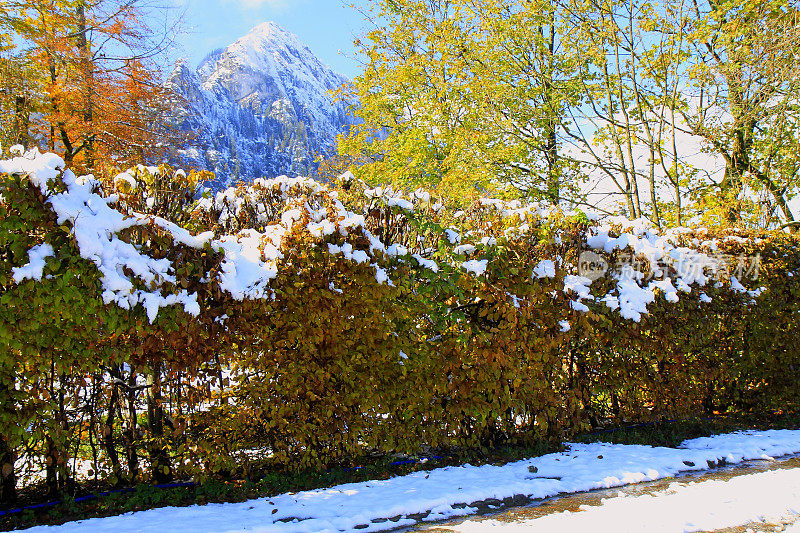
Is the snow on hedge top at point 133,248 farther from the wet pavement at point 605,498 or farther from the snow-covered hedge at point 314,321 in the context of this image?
the wet pavement at point 605,498

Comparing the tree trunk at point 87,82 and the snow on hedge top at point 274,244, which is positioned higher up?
the tree trunk at point 87,82

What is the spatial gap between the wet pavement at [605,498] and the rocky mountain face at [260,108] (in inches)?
3988

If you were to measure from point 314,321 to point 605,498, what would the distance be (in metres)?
2.58

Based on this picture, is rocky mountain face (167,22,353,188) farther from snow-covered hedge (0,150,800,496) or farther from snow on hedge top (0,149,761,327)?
snow-covered hedge (0,150,800,496)

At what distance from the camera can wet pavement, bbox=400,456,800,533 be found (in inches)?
121

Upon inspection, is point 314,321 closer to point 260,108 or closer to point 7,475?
point 7,475

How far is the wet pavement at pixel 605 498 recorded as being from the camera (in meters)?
3.07

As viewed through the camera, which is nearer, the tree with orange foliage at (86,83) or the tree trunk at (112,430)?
the tree trunk at (112,430)

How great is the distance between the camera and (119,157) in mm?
14117

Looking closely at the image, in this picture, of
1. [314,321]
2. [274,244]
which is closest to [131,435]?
[314,321]

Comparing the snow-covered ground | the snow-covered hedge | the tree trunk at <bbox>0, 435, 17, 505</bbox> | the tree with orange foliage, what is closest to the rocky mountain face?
the tree with orange foliage

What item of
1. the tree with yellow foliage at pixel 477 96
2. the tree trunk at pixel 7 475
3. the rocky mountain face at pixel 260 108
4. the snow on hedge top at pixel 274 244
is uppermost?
the rocky mountain face at pixel 260 108

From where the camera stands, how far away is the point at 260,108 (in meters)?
160

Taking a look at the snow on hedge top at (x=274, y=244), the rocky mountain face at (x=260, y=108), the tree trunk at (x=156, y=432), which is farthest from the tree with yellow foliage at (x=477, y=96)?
the rocky mountain face at (x=260, y=108)
